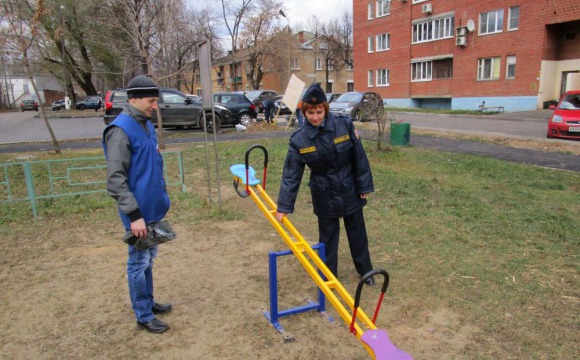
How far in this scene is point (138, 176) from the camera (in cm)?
285

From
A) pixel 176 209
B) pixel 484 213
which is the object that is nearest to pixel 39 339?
pixel 176 209

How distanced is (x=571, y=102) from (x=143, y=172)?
1311cm

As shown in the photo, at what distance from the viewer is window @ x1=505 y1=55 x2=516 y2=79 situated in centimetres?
2605

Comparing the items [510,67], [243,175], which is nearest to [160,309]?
[243,175]

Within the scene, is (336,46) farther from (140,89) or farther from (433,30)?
(140,89)

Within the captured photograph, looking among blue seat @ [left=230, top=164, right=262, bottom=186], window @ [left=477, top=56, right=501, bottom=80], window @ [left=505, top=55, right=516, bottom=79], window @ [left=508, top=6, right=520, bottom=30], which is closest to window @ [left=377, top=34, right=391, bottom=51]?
window @ [left=477, top=56, right=501, bottom=80]

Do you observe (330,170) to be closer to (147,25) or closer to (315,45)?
(147,25)

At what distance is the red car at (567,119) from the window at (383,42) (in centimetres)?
2432

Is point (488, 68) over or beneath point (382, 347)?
over

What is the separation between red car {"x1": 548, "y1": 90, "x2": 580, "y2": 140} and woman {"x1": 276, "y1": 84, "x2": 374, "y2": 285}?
35.2ft

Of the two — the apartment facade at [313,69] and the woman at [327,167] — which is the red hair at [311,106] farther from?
the apartment facade at [313,69]

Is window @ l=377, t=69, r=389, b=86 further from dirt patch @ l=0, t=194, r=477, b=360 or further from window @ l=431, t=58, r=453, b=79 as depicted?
dirt patch @ l=0, t=194, r=477, b=360

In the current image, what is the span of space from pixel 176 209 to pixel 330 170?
357 cm

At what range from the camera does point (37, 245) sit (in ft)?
16.4
